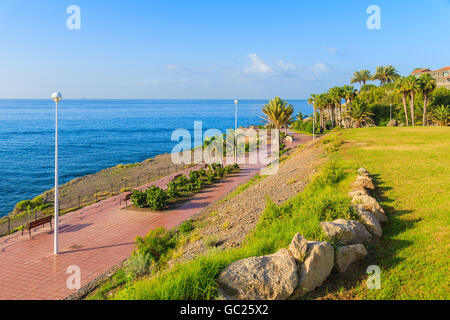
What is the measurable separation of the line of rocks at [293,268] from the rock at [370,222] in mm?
1187

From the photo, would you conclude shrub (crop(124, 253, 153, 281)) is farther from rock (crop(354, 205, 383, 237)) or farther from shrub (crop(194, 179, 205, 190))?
shrub (crop(194, 179, 205, 190))

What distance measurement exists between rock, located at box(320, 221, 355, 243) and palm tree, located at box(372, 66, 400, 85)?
300 ft

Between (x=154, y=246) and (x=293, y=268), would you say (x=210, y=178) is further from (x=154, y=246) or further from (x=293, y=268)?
(x=293, y=268)

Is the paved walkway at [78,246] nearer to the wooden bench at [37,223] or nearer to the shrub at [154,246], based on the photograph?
the wooden bench at [37,223]

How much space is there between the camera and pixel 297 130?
62.9 m

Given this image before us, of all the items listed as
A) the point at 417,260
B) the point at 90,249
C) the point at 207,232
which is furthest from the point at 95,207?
the point at 417,260

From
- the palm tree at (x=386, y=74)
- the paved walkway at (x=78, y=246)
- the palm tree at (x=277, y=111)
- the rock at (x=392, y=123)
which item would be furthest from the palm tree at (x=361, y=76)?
the paved walkway at (x=78, y=246)

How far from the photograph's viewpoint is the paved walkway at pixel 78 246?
35.5 ft

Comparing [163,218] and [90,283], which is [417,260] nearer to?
[90,283]

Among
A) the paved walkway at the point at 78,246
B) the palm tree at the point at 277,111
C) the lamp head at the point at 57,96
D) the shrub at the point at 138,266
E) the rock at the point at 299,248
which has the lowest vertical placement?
the paved walkway at the point at 78,246

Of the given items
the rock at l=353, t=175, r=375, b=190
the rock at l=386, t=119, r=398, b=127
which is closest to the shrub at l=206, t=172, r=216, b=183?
the rock at l=353, t=175, r=375, b=190

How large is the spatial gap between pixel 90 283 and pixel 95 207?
11.1 meters
